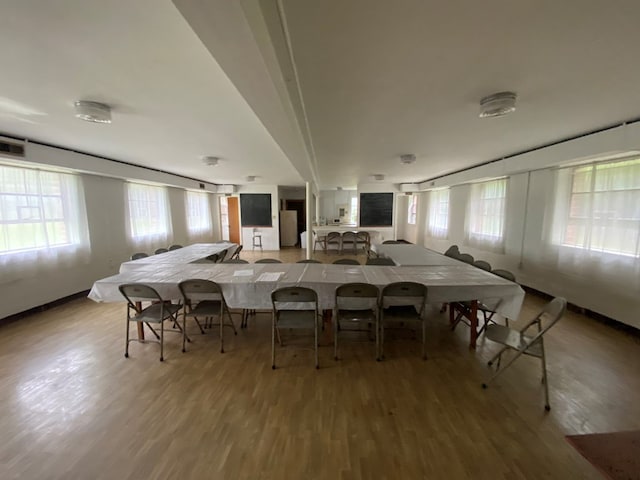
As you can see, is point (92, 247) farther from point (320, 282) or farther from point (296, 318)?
point (320, 282)

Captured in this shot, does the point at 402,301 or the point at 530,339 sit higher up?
the point at 402,301

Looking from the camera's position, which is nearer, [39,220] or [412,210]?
[39,220]

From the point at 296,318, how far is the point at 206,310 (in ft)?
3.39

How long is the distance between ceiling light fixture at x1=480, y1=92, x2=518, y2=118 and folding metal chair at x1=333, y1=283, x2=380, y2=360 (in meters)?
1.83

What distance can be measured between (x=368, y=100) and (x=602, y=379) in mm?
3257

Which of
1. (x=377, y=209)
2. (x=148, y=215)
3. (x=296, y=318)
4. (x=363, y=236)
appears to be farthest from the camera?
(x=377, y=209)

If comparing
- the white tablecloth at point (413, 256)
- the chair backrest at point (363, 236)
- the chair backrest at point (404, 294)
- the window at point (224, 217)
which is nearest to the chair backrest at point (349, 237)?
the chair backrest at point (363, 236)

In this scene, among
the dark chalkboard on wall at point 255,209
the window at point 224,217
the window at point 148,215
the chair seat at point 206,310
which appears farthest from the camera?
the window at point 224,217

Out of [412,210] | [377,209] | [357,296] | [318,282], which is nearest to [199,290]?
[318,282]

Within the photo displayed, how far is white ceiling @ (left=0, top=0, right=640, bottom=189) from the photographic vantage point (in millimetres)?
1195

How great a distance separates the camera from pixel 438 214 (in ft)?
26.4

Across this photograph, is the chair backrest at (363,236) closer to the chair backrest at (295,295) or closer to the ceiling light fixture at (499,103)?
the chair backrest at (295,295)

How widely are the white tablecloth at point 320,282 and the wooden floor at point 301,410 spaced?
0.59 meters

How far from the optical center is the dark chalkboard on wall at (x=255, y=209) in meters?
Answer: 9.23
